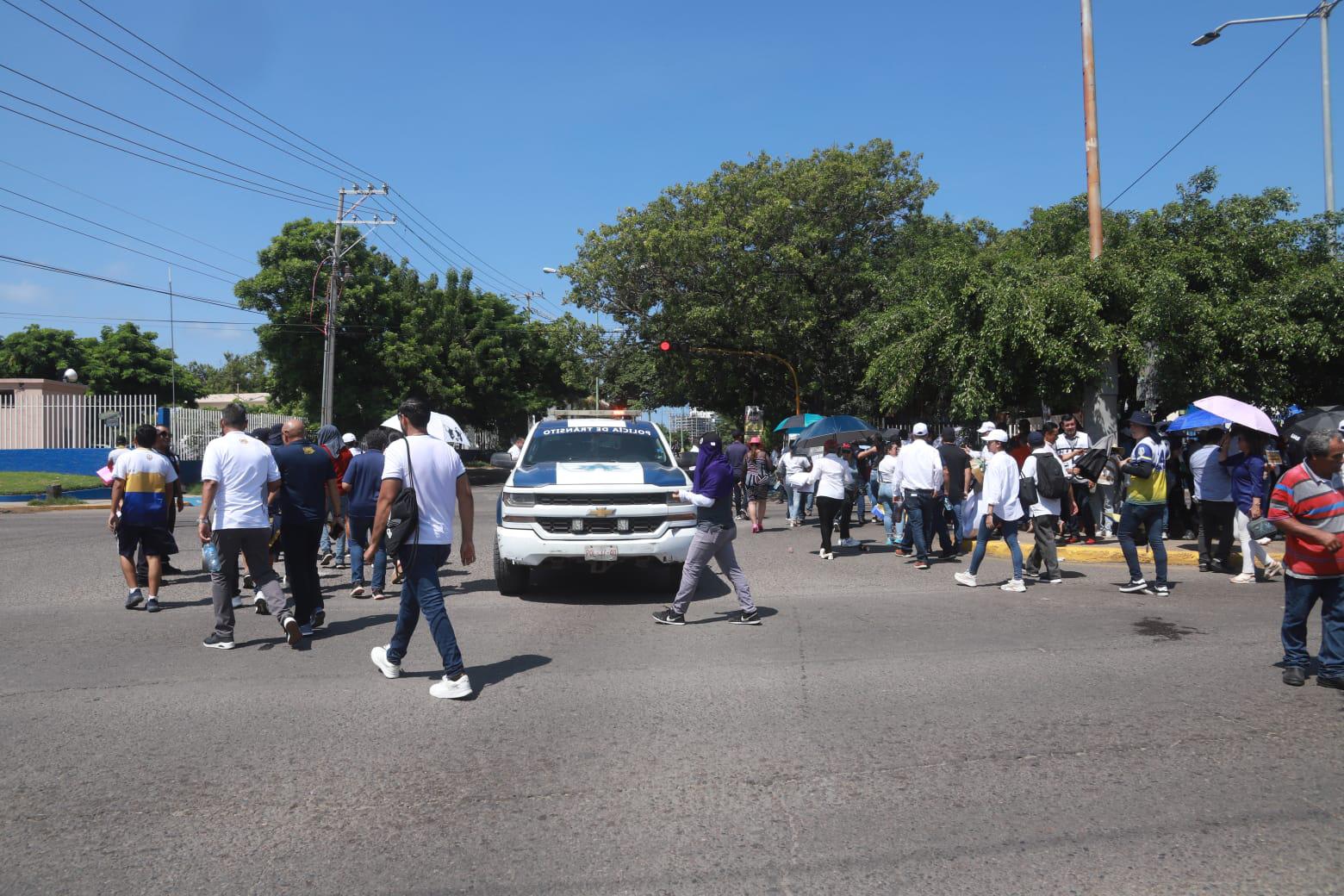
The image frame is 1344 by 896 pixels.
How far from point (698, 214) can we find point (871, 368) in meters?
17.2

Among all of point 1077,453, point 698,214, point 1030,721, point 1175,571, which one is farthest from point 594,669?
point 698,214

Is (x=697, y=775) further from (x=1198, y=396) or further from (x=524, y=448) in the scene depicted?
(x=1198, y=396)

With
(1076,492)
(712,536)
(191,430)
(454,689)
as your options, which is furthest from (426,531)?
(191,430)

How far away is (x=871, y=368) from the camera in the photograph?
800 inches

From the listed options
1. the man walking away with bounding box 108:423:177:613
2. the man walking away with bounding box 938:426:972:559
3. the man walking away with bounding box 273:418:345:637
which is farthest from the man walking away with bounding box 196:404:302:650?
the man walking away with bounding box 938:426:972:559

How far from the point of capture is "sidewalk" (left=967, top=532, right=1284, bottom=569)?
12516 mm

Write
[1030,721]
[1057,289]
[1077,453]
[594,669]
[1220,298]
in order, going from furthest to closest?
[1220,298] < [1057,289] < [1077,453] < [594,669] < [1030,721]

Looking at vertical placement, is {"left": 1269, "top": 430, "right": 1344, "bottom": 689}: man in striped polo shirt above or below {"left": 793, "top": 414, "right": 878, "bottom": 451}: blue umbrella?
below

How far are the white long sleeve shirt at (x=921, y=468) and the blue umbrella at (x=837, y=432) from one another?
758 cm

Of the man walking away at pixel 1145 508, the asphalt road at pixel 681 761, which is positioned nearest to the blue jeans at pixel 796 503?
the man walking away at pixel 1145 508

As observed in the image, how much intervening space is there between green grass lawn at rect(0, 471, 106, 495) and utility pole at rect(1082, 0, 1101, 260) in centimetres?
2325

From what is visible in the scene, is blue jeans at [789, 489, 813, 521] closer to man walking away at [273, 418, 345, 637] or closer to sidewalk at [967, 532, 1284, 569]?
sidewalk at [967, 532, 1284, 569]

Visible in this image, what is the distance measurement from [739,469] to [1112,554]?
7.03 m

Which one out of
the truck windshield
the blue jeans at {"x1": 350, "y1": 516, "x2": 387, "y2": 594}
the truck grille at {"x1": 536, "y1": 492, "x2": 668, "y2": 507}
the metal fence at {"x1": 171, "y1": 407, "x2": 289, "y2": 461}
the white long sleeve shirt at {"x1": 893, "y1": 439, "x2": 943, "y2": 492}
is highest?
the metal fence at {"x1": 171, "y1": 407, "x2": 289, "y2": 461}
